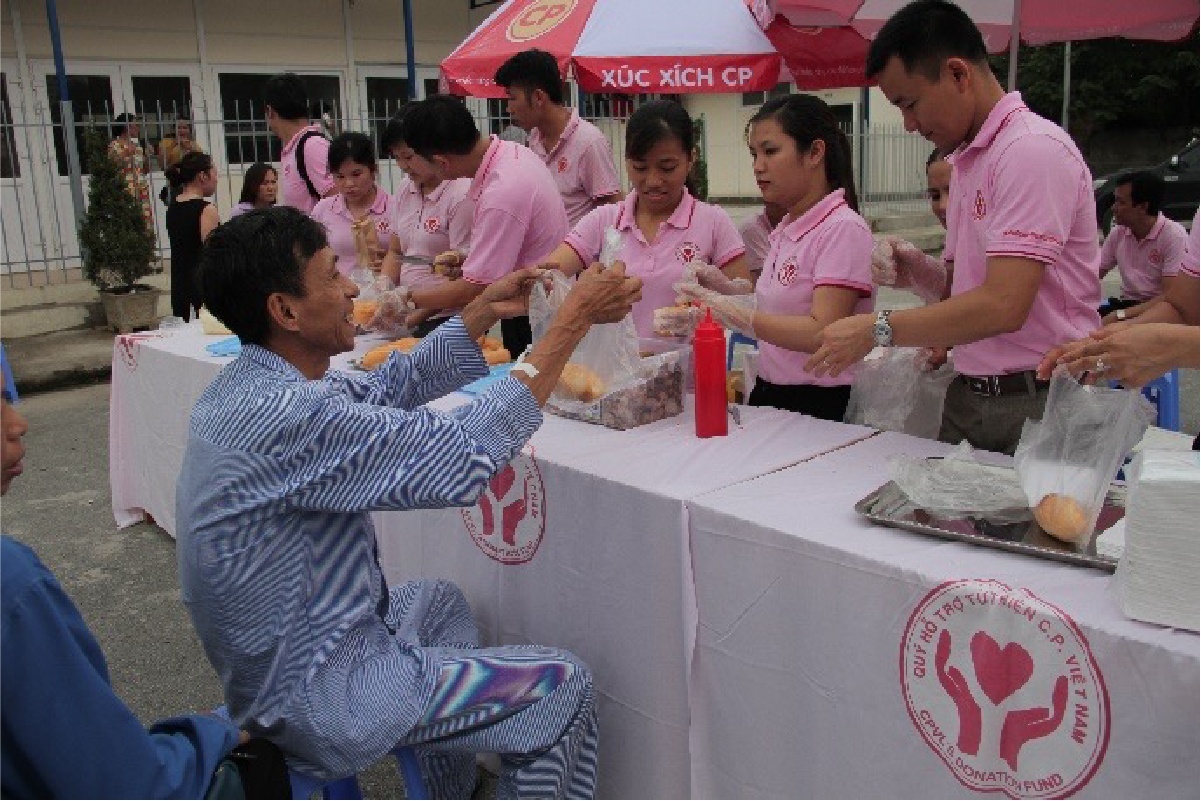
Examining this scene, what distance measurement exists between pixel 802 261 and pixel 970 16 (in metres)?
1.48

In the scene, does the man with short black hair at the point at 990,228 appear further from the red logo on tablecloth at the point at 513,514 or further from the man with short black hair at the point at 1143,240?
the man with short black hair at the point at 1143,240

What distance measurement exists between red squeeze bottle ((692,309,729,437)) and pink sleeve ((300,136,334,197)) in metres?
3.31

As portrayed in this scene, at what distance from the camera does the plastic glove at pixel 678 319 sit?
2375 mm

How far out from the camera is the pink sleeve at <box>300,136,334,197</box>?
5.04 meters

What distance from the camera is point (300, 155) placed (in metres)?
5.07

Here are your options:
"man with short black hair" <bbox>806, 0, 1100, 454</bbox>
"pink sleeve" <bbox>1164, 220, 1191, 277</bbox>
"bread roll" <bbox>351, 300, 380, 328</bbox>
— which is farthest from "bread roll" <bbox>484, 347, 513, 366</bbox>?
"pink sleeve" <bbox>1164, 220, 1191, 277</bbox>

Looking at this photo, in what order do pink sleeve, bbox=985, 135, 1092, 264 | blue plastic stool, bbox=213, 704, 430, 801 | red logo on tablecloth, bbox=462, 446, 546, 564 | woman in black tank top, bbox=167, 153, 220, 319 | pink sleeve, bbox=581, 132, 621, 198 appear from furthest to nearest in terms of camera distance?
1. woman in black tank top, bbox=167, 153, 220, 319
2. pink sleeve, bbox=581, 132, 621, 198
3. red logo on tablecloth, bbox=462, 446, 546, 564
4. pink sleeve, bbox=985, 135, 1092, 264
5. blue plastic stool, bbox=213, 704, 430, 801

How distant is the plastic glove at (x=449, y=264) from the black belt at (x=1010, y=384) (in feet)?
6.25

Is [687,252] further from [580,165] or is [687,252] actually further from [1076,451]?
[580,165]

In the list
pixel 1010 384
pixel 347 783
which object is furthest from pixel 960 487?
pixel 347 783

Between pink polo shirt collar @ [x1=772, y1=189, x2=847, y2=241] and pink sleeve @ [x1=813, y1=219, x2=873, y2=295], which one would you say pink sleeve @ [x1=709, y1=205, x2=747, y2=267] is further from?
pink sleeve @ [x1=813, y1=219, x2=873, y2=295]

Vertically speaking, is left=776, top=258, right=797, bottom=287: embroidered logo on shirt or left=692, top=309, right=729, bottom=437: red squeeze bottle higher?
left=776, top=258, right=797, bottom=287: embroidered logo on shirt

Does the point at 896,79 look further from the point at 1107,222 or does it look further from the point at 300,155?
the point at 1107,222

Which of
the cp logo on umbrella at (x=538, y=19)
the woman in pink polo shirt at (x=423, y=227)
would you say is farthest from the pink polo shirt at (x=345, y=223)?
the cp logo on umbrella at (x=538, y=19)
